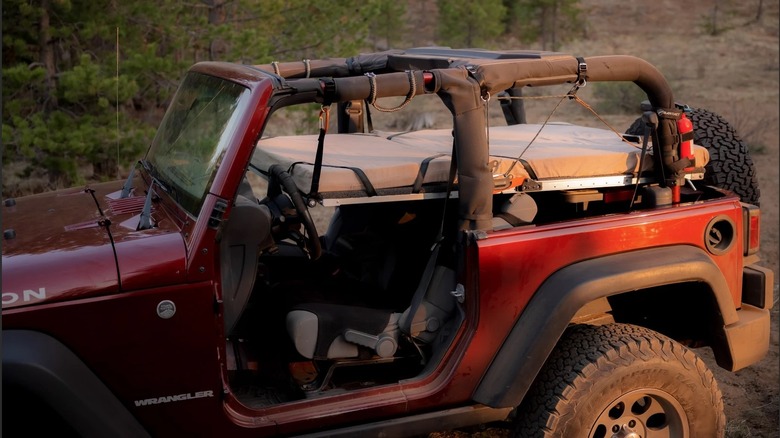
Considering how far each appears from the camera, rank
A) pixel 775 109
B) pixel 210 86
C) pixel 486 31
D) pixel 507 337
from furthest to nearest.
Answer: pixel 486 31, pixel 775 109, pixel 210 86, pixel 507 337

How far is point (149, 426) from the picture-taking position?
3.01 m

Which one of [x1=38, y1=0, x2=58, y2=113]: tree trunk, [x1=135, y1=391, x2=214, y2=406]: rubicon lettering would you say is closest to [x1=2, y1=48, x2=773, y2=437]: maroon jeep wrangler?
[x1=135, y1=391, x2=214, y2=406]: rubicon lettering

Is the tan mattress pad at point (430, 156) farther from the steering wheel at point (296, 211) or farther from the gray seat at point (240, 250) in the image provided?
the gray seat at point (240, 250)

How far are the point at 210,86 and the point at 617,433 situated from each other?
7.46ft

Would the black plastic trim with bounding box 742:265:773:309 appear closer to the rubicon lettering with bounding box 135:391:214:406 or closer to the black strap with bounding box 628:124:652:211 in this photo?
the black strap with bounding box 628:124:652:211

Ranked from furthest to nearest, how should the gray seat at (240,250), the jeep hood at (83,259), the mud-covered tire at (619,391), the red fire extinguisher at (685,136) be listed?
the red fire extinguisher at (685,136)
the mud-covered tire at (619,391)
the gray seat at (240,250)
the jeep hood at (83,259)

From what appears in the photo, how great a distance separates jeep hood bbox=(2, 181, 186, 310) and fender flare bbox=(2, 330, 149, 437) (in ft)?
0.47

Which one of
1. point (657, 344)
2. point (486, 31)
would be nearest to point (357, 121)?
point (657, 344)

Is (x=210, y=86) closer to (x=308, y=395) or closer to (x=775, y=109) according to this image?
(x=308, y=395)

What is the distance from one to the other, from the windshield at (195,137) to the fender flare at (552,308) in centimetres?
133

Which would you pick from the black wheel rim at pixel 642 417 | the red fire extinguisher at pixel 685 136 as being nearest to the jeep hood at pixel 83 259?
the black wheel rim at pixel 642 417

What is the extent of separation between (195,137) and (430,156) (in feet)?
3.27

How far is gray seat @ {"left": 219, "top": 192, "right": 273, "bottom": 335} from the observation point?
318 centimetres

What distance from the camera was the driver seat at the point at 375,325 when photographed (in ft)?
11.4
